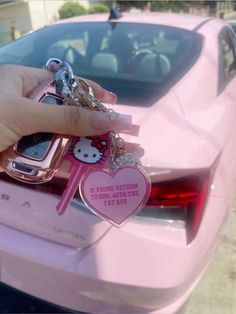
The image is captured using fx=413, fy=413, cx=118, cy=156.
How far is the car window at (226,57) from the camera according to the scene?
2792mm

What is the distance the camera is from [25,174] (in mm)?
966

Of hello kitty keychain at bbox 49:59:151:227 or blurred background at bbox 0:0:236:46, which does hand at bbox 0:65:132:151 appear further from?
blurred background at bbox 0:0:236:46

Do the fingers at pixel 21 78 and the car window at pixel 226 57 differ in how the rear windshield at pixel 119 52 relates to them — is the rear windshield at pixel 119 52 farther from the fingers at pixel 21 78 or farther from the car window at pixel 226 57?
the fingers at pixel 21 78

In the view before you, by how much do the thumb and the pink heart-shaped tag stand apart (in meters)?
0.10

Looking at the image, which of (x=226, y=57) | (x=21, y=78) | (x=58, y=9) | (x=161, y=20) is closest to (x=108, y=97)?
(x=21, y=78)

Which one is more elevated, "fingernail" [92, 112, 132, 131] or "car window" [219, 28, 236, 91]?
"fingernail" [92, 112, 132, 131]

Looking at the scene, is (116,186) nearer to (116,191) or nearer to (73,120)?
(116,191)

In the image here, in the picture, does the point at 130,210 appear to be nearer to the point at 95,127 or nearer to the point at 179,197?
the point at 95,127

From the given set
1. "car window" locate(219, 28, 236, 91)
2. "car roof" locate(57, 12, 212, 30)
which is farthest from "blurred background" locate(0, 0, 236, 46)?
"car window" locate(219, 28, 236, 91)

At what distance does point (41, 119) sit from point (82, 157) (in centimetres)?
13

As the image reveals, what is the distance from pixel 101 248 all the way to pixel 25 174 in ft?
2.37

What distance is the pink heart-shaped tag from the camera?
3.15 feet

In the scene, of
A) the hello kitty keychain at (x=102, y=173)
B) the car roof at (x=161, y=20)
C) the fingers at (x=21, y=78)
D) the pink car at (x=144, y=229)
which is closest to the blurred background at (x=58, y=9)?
the car roof at (x=161, y=20)

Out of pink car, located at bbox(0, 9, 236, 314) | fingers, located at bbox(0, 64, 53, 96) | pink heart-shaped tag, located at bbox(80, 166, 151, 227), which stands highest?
fingers, located at bbox(0, 64, 53, 96)
